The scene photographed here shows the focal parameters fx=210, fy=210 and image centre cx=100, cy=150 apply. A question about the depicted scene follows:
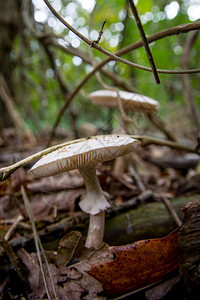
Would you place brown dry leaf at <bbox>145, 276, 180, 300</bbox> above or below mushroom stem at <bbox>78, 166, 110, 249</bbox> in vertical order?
below

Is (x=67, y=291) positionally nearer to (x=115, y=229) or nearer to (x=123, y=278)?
(x=123, y=278)

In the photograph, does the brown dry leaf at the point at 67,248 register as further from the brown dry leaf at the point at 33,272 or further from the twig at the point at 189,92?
the twig at the point at 189,92

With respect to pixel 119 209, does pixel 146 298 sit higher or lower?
lower

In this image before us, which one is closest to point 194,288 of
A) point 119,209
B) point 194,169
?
point 119,209

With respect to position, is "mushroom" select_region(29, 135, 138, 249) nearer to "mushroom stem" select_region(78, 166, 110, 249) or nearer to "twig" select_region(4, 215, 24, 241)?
"mushroom stem" select_region(78, 166, 110, 249)

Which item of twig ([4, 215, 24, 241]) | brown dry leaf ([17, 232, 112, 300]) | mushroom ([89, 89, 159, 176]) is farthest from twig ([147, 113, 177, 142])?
twig ([4, 215, 24, 241])

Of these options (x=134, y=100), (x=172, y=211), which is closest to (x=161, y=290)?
(x=172, y=211)

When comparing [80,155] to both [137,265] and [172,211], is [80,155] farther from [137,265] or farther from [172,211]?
[172,211]
